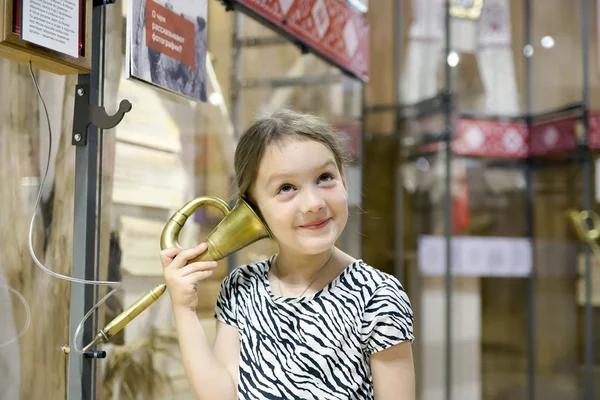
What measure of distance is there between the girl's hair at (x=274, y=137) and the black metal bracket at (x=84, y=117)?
40cm

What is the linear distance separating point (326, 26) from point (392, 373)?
211cm

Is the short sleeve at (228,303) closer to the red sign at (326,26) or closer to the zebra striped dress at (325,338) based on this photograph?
the zebra striped dress at (325,338)

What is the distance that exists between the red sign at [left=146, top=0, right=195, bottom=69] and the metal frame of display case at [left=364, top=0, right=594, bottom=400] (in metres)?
3.06

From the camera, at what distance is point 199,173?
8.56 ft

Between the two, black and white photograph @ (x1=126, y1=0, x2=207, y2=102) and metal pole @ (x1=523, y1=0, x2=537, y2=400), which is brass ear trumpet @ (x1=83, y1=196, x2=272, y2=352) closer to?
black and white photograph @ (x1=126, y1=0, x2=207, y2=102)

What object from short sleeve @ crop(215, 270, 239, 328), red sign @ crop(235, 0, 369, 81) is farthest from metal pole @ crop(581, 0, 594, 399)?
short sleeve @ crop(215, 270, 239, 328)

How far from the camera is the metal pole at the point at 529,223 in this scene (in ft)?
16.5

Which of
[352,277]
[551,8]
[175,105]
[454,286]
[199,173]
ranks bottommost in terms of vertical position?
[454,286]

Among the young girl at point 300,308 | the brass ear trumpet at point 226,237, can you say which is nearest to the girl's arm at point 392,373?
the young girl at point 300,308

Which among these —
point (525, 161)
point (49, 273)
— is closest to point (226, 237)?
point (49, 273)

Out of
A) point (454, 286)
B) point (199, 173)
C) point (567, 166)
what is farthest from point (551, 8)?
point (199, 173)

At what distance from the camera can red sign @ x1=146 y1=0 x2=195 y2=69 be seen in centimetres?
185

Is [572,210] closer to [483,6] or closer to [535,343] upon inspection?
[535,343]

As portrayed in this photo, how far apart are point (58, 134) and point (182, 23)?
466 millimetres
